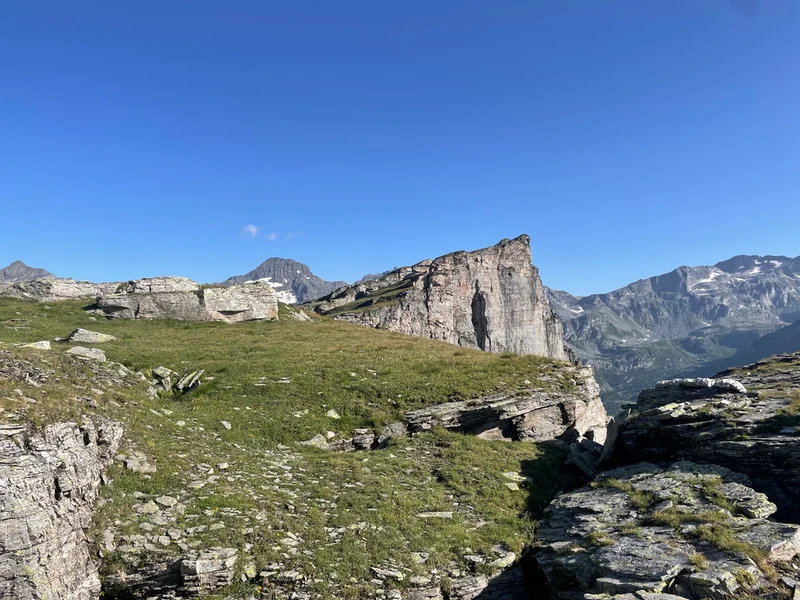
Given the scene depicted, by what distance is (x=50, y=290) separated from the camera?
60.1 meters

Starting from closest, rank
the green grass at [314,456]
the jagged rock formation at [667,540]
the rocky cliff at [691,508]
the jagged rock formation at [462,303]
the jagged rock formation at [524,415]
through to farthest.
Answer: the jagged rock formation at [667,540], the rocky cliff at [691,508], the green grass at [314,456], the jagged rock formation at [524,415], the jagged rock formation at [462,303]

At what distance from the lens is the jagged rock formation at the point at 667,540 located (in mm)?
12711

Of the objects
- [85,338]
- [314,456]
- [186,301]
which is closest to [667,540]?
[314,456]

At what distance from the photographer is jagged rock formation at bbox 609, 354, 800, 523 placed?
19.1 meters

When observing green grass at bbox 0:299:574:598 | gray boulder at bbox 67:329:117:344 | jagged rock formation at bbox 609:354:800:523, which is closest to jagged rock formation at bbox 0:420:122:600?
green grass at bbox 0:299:574:598

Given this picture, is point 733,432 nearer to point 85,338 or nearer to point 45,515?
point 45,515

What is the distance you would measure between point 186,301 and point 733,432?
55.8 metres

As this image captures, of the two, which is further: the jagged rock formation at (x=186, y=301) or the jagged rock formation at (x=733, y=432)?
the jagged rock formation at (x=186, y=301)

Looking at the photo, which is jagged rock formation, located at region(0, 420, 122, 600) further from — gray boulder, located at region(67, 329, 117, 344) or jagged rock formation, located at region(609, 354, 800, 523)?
jagged rock formation, located at region(609, 354, 800, 523)

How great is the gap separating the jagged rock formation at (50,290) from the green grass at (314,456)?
2170 cm

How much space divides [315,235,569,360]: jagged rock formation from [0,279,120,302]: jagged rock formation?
287 feet

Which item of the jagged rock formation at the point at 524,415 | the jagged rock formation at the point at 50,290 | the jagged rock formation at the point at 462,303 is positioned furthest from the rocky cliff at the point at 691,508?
the jagged rock formation at the point at 462,303

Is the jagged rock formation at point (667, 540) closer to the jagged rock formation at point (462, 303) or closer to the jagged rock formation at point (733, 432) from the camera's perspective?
the jagged rock formation at point (733, 432)

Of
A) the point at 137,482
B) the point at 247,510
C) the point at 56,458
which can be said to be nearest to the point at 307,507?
the point at 247,510
